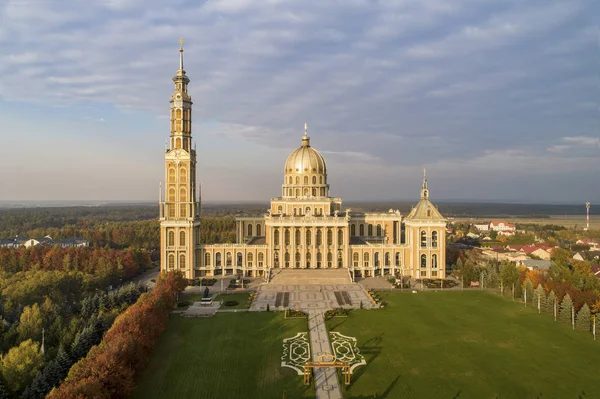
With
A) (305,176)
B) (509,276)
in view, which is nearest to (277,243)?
(305,176)

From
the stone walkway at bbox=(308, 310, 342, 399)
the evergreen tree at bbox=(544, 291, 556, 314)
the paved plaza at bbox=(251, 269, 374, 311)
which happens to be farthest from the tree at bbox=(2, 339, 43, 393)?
the evergreen tree at bbox=(544, 291, 556, 314)

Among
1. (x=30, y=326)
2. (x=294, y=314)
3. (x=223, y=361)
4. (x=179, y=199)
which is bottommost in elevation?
(x=223, y=361)

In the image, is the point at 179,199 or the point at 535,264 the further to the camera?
the point at 535,264

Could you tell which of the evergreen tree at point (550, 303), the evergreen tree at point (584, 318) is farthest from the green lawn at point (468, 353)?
the evergreen tree at point (550, 303)

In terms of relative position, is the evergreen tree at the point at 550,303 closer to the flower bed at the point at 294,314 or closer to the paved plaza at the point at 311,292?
the paved plaza at the point at 311,292

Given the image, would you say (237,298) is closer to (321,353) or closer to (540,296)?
(321,353)

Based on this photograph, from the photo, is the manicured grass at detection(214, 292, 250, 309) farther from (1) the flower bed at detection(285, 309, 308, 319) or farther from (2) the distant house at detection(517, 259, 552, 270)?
(2) the distant house at detection(517, 259, 552, 270)
